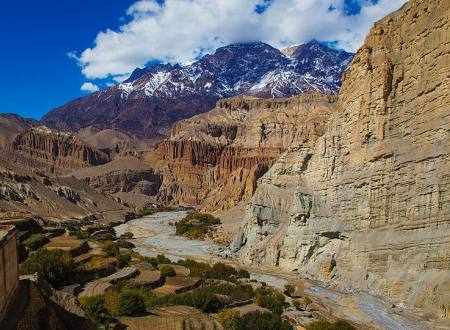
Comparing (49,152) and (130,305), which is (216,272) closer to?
(130,305)

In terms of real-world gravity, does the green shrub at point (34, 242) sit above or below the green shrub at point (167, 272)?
above

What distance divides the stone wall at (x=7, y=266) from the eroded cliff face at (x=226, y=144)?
398ft

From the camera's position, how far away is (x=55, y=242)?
45375mm

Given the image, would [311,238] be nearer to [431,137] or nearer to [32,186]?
[431,137]

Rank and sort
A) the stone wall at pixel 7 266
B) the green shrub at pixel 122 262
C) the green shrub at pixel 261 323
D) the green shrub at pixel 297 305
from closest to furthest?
the stone wall at pixel 7 266
the green shrub at pixel 261 323
the green shrub at pixel 297 305
the green shrub at pixel 122 262

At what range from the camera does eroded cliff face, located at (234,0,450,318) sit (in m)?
30.5

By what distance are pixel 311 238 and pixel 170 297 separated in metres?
16.9

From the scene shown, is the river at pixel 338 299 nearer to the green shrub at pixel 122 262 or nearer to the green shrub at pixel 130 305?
the green shrub at pixel 122 262

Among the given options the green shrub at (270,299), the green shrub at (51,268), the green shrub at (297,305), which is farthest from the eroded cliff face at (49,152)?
the green shrub at (297,305)

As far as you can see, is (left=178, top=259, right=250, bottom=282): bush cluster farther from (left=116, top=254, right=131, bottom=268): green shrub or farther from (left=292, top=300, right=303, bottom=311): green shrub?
(left=292, top=300, right=303, bottom=311): green shrub

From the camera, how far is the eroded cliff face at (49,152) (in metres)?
174

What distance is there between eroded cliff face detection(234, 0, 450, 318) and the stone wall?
2327 centimetres

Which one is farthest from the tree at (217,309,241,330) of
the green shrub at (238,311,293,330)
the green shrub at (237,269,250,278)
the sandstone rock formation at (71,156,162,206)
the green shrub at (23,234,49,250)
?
the sandstone rock formation at (71,156,162,206)

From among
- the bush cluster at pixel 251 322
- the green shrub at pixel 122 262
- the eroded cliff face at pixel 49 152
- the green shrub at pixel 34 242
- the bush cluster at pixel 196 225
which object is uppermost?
the eroded cliff face at pixel 49 152
